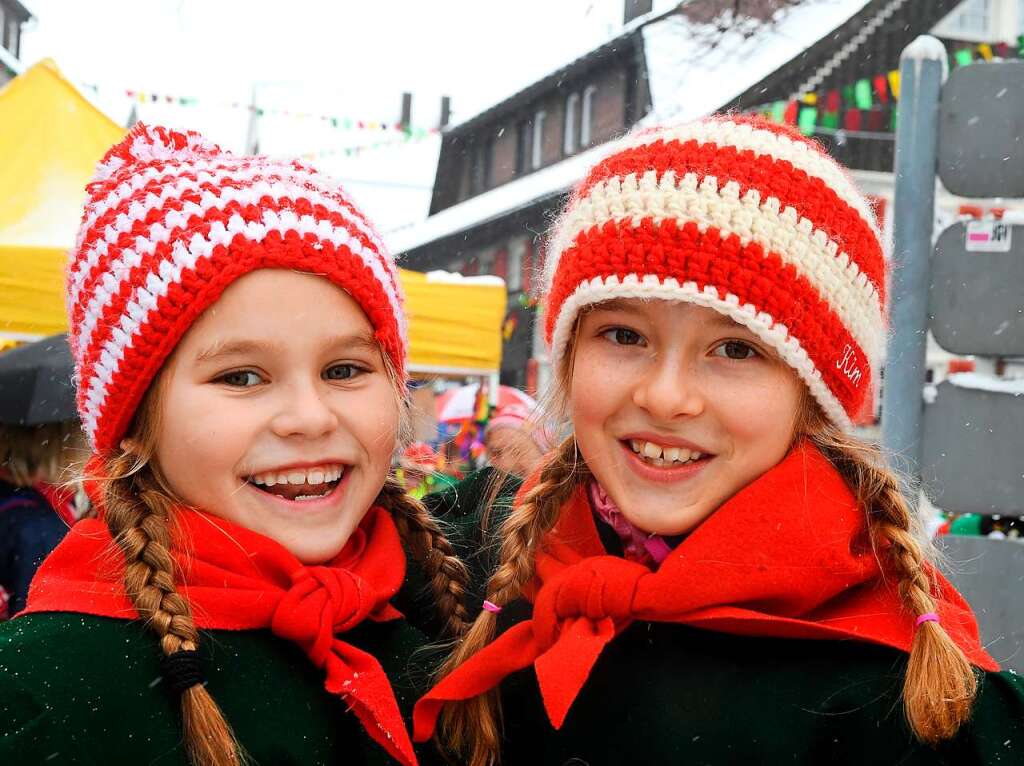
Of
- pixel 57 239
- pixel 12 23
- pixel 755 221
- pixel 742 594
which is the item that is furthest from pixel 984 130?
pixel 12 23

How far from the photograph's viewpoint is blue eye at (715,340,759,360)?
1738 mm

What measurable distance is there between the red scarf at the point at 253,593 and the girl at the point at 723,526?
0.12m

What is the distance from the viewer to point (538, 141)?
1717cm

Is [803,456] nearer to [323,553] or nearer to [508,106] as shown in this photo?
[323,553]

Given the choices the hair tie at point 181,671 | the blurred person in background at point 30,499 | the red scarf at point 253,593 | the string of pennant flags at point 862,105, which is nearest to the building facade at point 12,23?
the string of pennant flags at point 862,105

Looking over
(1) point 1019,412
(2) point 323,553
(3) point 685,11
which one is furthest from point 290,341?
(3) point 685,11

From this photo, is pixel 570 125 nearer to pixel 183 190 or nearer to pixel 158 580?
pixel 183 190

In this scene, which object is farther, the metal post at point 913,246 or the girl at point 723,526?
the metal post at point 913,246

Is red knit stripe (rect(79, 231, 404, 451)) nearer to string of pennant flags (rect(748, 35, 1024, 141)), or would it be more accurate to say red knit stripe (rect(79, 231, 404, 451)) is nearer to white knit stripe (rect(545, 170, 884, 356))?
white knit stripe (rect(545, 170, 884, 356))

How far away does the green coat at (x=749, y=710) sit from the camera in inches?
59.7

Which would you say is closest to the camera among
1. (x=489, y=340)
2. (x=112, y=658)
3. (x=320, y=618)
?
(x=112, y=658)

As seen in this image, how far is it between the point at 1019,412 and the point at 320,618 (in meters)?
1.81

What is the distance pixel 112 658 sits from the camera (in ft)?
5.08

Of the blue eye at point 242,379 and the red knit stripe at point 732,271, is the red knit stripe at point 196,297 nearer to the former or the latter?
the blue eye at point 242,379
